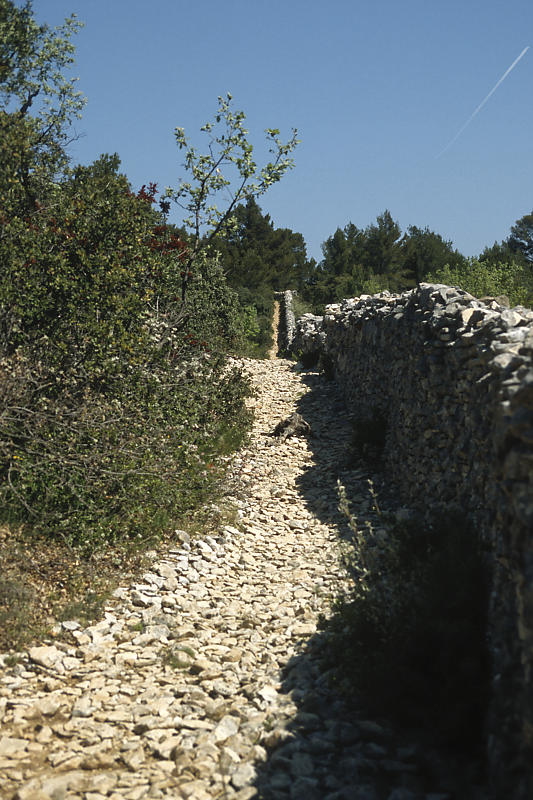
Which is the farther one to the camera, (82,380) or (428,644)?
(82,380)

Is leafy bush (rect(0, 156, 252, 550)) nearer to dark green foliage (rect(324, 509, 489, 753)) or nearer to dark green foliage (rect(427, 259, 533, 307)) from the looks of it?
dark green foliage (rect(324, 509, 489, 753))

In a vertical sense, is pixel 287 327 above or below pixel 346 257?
below

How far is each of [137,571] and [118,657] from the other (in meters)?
1.37

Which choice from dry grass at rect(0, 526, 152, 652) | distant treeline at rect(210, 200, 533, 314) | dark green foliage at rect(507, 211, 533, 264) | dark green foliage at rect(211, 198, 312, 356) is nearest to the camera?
dry grass at rect(0, 526, 152, 652)

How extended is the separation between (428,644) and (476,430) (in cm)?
203

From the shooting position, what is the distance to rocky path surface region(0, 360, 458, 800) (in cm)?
340

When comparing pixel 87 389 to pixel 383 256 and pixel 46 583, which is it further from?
pixel 383 256

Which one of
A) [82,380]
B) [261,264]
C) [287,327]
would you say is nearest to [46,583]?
[82,380]

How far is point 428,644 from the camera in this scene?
3732 mm

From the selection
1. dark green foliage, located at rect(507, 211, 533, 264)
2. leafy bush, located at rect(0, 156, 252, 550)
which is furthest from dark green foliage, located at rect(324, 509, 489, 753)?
dark green foliage, located at rect(507, 211, 533, 264)

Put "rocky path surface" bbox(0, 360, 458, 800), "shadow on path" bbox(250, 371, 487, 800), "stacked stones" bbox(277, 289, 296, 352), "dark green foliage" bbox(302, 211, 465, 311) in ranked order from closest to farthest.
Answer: "shadow on path" bbox(250, 371, 487, 800), "rocky path surface" bbox(0, 360, 458, 800), "stacked stones" bbox(277, 289, 296, 352), "dark green foliage" bbox(302, 211, 465, 311)

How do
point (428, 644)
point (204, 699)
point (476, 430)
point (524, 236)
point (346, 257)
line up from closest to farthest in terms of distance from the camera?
point (428, 644) < point (204, 699) < point (476, 430) < point (346, 257) < point (524, 236)

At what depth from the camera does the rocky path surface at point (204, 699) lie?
11.2 ft

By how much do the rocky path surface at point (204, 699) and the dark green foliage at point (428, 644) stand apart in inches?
8.9
